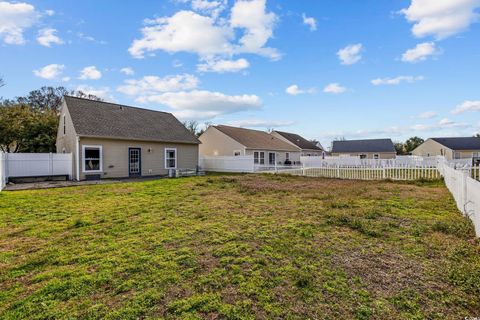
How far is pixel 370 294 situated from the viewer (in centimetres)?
278

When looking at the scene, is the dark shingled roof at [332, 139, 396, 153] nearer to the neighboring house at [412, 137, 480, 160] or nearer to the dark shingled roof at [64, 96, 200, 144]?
the neighboring house at [412, 137, 480, 160]

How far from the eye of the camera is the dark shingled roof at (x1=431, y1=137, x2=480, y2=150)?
4759 centimetres

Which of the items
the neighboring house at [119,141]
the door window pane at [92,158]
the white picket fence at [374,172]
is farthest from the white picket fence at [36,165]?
the white picket fence at [374,172]

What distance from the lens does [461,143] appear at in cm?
4903

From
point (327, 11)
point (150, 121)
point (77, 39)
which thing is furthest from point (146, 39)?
point (327, 11)

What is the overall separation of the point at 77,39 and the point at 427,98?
23.3 metres

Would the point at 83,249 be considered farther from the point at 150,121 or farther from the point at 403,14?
the point at 150,121

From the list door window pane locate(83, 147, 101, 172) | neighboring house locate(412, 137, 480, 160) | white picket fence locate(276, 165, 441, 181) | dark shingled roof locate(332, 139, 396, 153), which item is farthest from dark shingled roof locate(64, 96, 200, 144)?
neighboring house locate(412, 137, 480, 160)

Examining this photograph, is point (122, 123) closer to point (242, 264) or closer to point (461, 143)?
point (242, 264)

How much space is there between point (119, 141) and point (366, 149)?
4561cm

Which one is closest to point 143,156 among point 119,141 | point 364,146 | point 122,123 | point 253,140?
point 119,141

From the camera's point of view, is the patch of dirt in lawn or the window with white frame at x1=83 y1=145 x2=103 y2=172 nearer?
the patch of dirt in lawn

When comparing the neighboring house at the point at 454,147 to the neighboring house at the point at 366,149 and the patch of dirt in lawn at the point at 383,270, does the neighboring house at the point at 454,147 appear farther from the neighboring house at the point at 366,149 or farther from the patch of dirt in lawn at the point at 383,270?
the patch of dirt in lawn at the point at 383,270

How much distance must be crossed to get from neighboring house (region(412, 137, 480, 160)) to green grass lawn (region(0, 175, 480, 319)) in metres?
53.8
